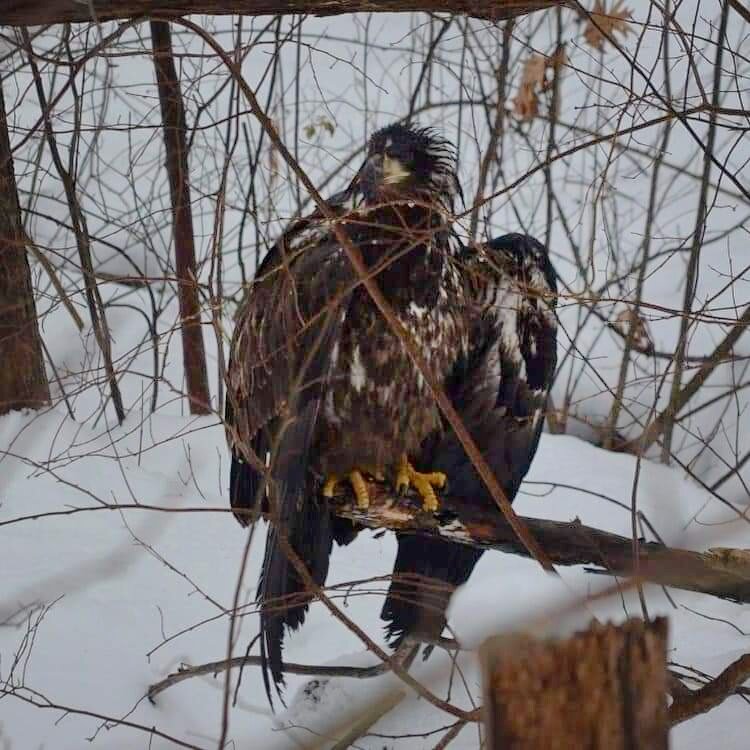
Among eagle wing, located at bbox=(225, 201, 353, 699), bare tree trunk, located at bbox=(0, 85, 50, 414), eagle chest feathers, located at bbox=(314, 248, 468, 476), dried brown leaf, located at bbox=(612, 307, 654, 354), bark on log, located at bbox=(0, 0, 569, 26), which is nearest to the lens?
bark on log, located at bbox=(0, 0, 569, 26)

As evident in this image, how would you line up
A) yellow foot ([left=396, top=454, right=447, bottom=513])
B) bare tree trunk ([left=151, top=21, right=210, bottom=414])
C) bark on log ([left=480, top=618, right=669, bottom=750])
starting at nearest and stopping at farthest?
bark on log ([left=480, top=618, right=669, bottom=750]) → yellow foot ([left=396, top=454, right=447, bottom=513]) → bare tree trunk ([left=151, top=21, right=210, bottom=414])

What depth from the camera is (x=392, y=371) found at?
10.6ft

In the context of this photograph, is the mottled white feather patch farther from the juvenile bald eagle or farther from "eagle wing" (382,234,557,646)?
"eagle wing" (382,234,557,646)

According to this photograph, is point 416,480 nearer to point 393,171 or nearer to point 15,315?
point 393,171

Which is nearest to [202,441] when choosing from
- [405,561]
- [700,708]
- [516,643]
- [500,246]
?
[405,561]

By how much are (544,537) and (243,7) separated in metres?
1.68

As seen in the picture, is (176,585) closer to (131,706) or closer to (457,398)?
(131,706)

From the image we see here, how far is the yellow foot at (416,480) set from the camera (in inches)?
127

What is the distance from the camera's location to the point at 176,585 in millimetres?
3486

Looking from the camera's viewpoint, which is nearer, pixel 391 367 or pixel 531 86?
pixel 391 367

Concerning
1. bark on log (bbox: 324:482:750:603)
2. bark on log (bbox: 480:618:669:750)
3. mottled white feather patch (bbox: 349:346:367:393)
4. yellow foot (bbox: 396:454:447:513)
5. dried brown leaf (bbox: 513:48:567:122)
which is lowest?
bark on log (bbox: 480:618:669:750)

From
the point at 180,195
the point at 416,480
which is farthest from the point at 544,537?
the point at 180,195

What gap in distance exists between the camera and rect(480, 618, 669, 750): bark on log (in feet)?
3.93

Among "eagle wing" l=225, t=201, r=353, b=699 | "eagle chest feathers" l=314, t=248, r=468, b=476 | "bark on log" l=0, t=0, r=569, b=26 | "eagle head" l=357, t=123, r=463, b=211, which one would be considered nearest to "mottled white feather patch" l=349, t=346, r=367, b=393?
"eagle chest feathers" l=314, t=248, r=468, b=476
